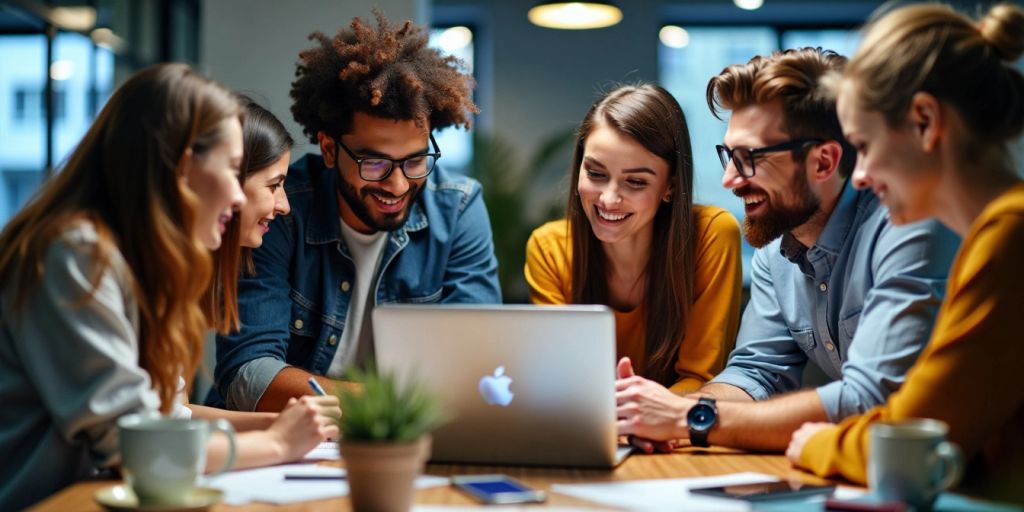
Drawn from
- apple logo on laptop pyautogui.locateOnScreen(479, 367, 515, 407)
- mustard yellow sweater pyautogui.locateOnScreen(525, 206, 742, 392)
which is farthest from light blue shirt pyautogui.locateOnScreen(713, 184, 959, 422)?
apple logo on laptop pyautogui.locateOnScreen(479, 367, 515, 407)

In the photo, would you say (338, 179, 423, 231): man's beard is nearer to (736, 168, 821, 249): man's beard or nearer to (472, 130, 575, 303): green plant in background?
(736, 168, 821, 249): man's beard

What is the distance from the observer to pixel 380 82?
2658 mm

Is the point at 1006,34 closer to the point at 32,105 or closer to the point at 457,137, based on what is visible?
the point at 32,105

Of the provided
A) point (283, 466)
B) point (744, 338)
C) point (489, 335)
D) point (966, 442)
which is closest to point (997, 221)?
point (966, 442)

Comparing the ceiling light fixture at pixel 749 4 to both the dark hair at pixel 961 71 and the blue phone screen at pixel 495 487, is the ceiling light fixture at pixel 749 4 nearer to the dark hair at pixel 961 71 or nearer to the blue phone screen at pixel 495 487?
the dark hair at pixel 961 71

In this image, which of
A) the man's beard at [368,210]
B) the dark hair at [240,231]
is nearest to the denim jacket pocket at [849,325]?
the man's beard at [368,210]

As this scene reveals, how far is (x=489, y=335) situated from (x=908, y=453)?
25.8 inches

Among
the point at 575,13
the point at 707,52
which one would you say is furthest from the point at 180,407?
the point at 707,52

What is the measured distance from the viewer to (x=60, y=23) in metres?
4.64

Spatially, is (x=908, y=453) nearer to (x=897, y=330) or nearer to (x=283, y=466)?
(x=897, y=330)

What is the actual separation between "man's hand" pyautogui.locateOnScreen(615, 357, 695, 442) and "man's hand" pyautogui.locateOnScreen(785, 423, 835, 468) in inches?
9.0

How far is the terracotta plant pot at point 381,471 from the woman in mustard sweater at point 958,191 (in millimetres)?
689

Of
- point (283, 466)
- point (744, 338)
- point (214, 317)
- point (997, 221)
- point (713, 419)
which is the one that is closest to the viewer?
point (997, 221)

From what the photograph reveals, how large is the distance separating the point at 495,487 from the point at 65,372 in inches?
25.8
